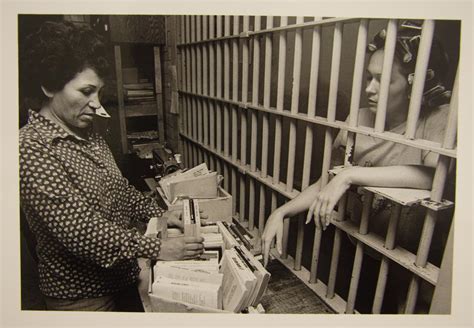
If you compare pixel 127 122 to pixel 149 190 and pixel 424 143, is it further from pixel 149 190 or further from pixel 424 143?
pixel 424 143

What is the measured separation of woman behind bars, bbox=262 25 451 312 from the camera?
82cm

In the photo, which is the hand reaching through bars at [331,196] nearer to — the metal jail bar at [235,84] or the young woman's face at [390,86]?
the young woman's face at [390,86]

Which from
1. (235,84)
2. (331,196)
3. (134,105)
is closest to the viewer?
(331,196)

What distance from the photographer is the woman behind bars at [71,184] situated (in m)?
0.88

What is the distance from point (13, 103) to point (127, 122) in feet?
1.93

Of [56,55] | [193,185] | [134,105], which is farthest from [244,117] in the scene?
[56,55]

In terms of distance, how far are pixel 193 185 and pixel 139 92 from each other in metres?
0.64

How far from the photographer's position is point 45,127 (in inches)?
36.5

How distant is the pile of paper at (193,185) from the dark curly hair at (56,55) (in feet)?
2.03

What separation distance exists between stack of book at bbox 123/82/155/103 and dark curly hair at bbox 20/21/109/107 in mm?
567

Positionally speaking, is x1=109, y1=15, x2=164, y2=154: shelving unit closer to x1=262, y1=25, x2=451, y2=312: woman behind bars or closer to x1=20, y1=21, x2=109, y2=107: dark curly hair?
x1=20, y1=21, x2=109, y2=107: dark curly hair

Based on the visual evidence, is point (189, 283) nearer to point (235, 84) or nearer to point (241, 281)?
point (241, 281)

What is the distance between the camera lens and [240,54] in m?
1.44

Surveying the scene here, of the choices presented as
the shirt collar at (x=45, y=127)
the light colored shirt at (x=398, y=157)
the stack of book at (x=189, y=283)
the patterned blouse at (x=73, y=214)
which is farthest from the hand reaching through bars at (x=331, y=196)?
the shirt collar at (x=45, y=127)
